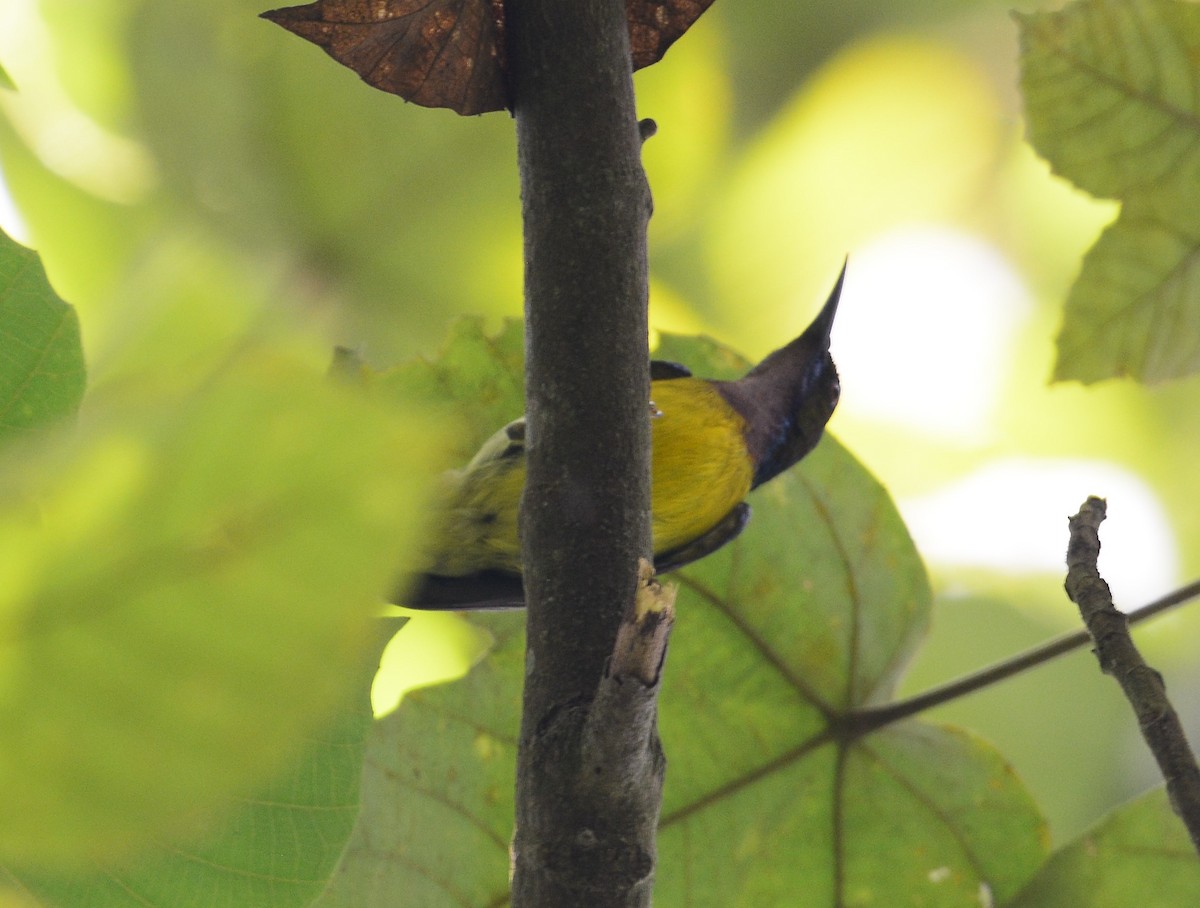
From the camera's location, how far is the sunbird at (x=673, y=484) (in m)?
0.84

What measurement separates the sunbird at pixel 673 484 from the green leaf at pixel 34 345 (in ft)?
1.66

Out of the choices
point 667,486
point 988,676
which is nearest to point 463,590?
point 667,486

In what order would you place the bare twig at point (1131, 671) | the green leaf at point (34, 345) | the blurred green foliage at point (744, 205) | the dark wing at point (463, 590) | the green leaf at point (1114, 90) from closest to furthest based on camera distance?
1. the green leaf at point (34, 345)
2. the bare twig at point (1131, 671)
3. the green leaf at point (1114, 90)
4. the dark wing at point (463, 590)
5. the blurred green foliage at point (744, 205)

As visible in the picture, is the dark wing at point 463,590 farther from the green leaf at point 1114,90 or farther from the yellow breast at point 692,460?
the green leaf at point 1114,90

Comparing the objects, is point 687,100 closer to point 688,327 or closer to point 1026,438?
point 688,327

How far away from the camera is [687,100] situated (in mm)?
1525

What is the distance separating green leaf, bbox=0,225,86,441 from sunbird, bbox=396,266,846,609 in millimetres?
507

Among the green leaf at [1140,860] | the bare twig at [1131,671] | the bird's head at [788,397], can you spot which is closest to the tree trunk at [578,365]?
the bare twig at [1131,671]

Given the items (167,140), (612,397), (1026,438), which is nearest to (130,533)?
(612,397)

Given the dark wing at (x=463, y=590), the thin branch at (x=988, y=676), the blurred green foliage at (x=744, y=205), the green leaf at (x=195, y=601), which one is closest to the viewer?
the green leaf at (x=195, y=601)

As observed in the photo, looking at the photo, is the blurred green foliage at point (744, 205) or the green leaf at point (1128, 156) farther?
the blurred green foliage at point (744, 205)

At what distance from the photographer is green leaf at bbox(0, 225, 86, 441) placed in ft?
0.88

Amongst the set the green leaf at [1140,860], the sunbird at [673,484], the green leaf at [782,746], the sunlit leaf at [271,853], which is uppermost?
the sunbird at [673,484]

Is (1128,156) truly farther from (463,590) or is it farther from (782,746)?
(463,590)
